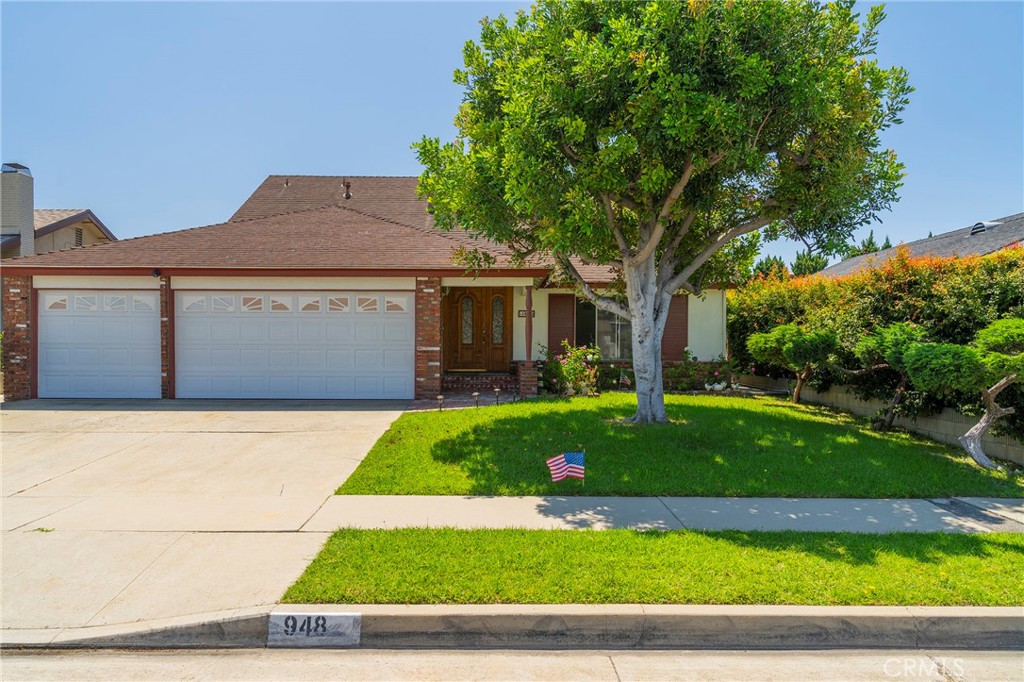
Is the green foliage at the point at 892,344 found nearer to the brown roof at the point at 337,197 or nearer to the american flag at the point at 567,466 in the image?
the american flag at the point at 567,466

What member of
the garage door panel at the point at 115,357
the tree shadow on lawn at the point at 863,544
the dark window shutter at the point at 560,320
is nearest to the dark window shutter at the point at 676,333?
the dark window shutter at the point at 560,320

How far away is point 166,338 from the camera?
531 inches

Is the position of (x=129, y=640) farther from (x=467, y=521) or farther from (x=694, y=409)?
(x=694, y=409)

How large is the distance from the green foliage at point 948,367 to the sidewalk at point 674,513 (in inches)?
55.3

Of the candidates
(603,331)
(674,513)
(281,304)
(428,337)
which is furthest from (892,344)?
(281,304)

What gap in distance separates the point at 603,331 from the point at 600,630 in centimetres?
1218

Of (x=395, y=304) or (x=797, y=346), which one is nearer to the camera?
(x=797, y=346)

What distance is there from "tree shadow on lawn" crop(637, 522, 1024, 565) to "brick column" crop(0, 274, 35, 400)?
48.2 feet

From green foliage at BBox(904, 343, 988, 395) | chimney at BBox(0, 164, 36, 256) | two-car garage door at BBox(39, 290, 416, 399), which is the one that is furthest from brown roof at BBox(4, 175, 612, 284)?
chimney at BBox(0, 164, 36, 256)

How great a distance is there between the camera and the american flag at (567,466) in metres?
6.72

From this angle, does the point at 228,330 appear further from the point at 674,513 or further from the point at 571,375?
the point at 674,513

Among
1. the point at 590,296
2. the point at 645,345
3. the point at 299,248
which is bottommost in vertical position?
the point at 645,345

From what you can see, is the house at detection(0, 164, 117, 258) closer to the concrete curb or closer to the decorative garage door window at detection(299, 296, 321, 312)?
the decorative garage door window at detection(299, 296, 321, 312)

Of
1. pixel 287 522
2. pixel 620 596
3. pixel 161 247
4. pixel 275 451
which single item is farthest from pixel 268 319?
pixel 620 596
